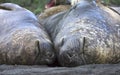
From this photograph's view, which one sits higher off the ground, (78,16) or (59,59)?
(78,16)

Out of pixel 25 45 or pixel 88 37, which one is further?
pixel 25 45

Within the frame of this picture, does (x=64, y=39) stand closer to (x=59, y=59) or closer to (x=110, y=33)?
(x=59, y=59)

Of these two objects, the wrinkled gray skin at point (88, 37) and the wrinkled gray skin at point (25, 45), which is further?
the wrinkled gray skin at point (25, 45)

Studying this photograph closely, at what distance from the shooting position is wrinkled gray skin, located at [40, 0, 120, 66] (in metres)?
4.61

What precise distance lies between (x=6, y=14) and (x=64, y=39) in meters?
1.51

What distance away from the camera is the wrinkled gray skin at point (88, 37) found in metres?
4.61

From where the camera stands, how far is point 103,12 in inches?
211

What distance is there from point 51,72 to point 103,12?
146 cm

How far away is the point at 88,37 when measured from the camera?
468 centimetres

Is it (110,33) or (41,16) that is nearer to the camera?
(110,33)

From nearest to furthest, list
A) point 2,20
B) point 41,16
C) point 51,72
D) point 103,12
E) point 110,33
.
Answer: point 51,72 → point 110,33 → point 103,12 → point 2,20 → point 41,16

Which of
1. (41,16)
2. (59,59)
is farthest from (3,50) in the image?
(41,16)

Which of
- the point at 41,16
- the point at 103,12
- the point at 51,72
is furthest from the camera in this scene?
the point at 41,16

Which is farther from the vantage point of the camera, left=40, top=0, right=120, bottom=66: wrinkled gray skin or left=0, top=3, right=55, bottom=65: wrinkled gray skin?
left=0, top=3, right=55, bottom=65: wrinkled gray skin
